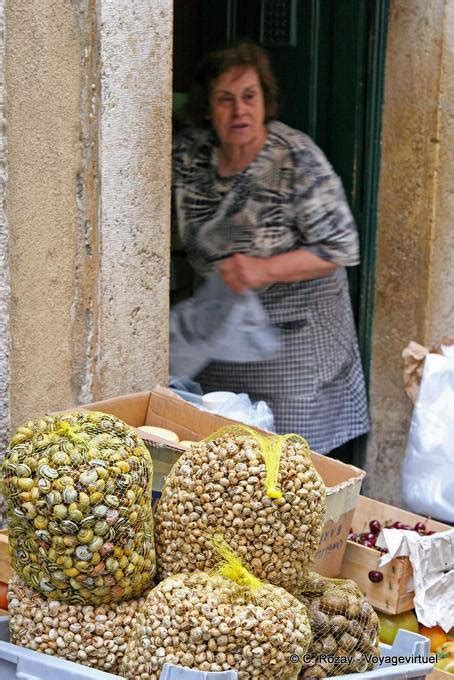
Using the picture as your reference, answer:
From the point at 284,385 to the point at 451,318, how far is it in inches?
32.5

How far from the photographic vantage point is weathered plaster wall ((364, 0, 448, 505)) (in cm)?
490

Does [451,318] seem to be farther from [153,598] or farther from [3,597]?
[153,598]

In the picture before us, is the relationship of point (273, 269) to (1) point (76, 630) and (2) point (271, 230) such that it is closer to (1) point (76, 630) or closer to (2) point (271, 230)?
(2) point (271, 230)

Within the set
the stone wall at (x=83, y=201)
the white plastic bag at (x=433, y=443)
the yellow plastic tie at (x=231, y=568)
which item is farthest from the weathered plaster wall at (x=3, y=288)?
the white plastic bag at (x=433, y=443)

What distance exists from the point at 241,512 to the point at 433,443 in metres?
2.05

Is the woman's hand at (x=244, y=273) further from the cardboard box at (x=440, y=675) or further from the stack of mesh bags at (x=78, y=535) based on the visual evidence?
the stack of mesh bags at (x=78, y=535)

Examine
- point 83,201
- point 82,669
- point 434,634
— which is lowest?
point 434,634

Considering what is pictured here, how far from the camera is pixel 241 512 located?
2465mm

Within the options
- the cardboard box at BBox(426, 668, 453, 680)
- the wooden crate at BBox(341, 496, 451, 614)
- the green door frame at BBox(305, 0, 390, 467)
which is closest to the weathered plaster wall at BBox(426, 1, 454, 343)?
the green door frame at BBox(305, 0, 390, 467)

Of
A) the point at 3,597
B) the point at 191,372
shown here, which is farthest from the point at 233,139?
the point at 3,597

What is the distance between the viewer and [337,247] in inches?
175

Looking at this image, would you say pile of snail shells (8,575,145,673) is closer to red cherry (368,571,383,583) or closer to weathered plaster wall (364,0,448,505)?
red cherry (368,571,383,583)

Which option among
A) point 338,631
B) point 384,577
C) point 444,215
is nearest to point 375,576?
point 384,577

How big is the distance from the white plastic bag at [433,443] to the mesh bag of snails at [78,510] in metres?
2.06
